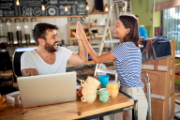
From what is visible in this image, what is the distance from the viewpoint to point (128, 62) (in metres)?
1.40

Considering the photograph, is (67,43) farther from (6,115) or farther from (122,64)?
(6,115)

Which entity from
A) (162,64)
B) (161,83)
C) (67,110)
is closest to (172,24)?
(162,64)

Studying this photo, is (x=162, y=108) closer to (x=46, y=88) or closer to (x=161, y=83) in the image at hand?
(x=161, y=83)

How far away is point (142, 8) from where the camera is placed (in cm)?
484

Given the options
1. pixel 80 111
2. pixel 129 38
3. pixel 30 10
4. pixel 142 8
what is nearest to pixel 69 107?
pixel 80 111

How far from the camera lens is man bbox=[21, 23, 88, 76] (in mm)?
1524

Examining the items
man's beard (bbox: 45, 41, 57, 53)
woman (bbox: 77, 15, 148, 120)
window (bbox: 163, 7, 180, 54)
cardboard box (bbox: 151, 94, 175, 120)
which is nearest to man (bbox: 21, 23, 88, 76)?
man's beard (bbox: 45, 41, 57, 53)

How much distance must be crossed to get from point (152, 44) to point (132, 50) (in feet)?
2.66

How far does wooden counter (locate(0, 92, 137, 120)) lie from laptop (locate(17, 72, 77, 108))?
0.16 ft

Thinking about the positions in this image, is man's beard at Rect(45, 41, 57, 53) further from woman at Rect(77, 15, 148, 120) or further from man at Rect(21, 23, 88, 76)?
woman at Rect(77, 15, 148, 120)

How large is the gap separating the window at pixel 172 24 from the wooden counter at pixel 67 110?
10.9ft

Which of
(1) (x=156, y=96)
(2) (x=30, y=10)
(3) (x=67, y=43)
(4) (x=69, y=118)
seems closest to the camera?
(4) (x=69, y=118)

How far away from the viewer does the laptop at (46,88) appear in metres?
1.00

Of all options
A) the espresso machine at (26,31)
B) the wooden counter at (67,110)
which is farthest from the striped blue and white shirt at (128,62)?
the espresso machine at (26,31)
